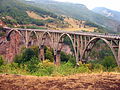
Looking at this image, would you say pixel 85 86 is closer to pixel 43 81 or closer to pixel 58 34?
pixel 43 81

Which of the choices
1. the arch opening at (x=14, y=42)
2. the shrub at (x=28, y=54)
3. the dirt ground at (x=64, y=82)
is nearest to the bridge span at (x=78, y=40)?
the arch opening at (x=14, y=42)

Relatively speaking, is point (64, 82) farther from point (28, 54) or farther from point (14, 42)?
point (14, 42)

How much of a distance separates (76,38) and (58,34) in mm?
8339

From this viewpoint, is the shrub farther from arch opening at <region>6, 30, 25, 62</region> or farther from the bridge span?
arch opening at <region>6, 30, 25, 62</region>

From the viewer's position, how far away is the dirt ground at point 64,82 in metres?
12.1

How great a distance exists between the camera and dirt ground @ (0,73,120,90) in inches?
478

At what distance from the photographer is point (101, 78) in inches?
531

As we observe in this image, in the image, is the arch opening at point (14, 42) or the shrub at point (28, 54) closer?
the shrub at point (28, 54)

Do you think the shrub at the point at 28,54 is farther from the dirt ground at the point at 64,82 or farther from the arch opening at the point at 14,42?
the dirt ground at the point at 64,82

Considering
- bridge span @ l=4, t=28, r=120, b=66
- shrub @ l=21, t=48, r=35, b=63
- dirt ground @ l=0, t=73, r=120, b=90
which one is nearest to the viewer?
dirt ground @ l=0, t=73, r=120, b=90

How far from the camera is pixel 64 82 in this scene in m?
13.1

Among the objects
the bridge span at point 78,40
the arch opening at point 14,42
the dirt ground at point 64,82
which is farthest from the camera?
the arch opening at point 14,42

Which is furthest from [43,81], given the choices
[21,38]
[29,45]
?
[21,38]

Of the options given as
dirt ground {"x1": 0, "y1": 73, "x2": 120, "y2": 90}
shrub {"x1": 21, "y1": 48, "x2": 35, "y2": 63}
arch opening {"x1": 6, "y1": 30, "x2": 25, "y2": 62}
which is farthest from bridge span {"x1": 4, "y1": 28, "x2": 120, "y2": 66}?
dirt ground {"x1": 0, "y1": 73, "x2": 120, "y2": 90}
